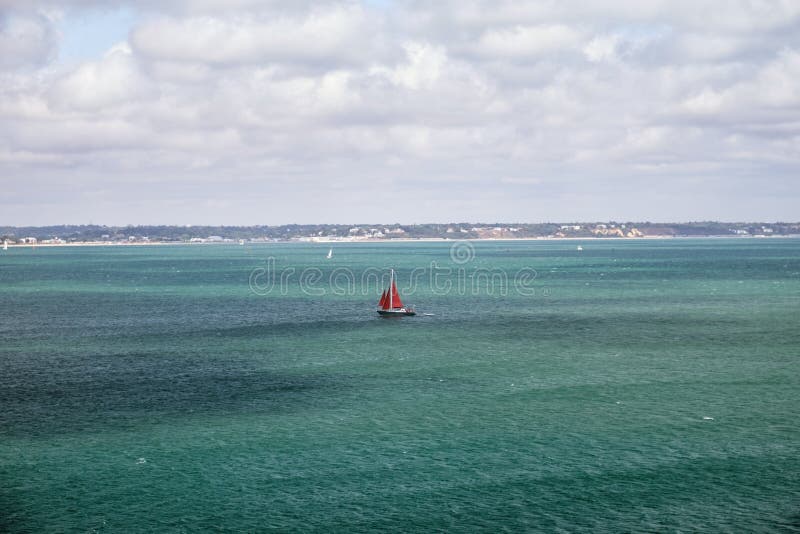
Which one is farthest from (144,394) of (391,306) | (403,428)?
(391,306)

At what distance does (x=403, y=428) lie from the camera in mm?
65438

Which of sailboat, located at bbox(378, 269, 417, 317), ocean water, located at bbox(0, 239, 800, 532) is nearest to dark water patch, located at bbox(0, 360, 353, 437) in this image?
ocean water, located at bbox(0, 239, 800, 532)

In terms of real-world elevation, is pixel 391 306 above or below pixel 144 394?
above

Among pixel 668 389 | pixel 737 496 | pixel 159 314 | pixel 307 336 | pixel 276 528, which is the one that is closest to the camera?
pixel 276 528

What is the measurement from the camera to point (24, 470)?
55.4 m

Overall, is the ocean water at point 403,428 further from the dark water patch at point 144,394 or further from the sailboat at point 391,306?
the sailboat at point 391,306

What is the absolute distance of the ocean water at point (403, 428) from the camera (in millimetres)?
48219

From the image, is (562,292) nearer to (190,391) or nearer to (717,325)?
(717,325)

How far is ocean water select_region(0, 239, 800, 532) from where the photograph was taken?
48.2 metres

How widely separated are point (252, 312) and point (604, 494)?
10983 centimetres

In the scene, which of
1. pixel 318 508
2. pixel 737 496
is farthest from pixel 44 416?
pixel 737 496

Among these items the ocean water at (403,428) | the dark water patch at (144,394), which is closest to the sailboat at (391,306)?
the ocean water at (403,428)

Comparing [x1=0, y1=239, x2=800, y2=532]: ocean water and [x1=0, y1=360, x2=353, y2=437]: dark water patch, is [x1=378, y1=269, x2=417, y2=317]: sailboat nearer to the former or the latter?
[x1=0, y1=239, x2=800, y2=532]: ocean water

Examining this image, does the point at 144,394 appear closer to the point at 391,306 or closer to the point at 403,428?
the point at 403,428
